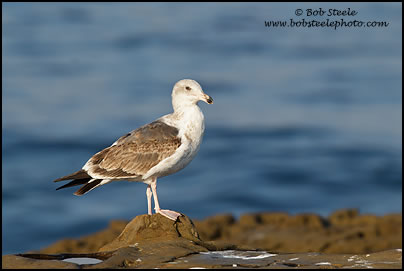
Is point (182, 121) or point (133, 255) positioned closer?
point (133, 255)

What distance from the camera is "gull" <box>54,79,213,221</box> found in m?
9.52

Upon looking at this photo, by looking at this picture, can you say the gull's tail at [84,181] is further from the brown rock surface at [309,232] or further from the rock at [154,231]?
the brown rock surface at [309,232]

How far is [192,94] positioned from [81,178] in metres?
1.72

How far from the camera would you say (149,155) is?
963 cm

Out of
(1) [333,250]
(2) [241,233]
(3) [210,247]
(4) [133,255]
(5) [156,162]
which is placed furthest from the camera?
(2) [241,233]

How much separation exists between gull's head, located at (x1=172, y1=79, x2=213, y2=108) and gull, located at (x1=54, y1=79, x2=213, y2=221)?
0.03 metres

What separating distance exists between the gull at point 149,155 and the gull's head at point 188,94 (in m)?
0.03

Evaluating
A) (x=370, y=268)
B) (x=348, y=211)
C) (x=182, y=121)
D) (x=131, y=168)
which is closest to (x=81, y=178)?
(x=131, y=168)

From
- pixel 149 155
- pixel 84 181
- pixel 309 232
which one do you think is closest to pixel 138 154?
pixel 149 155

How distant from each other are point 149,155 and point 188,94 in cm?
96

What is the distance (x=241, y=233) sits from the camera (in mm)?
13852

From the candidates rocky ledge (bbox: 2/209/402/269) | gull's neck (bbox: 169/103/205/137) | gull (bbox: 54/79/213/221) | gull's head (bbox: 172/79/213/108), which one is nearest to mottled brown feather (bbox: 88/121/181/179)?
gull (bbox: 54/79/213/221)

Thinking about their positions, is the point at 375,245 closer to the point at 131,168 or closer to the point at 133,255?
the point at 131,168

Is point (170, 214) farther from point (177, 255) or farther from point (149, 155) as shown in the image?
point (177, 255)
